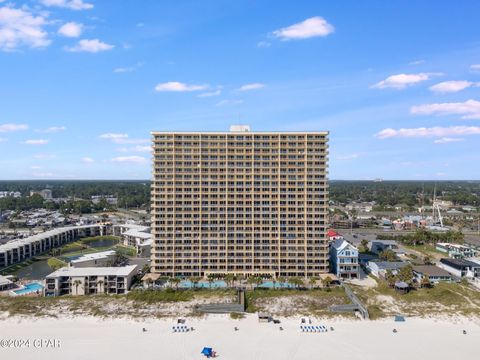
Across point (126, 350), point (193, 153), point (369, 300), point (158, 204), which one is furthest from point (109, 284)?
point (369, 300)

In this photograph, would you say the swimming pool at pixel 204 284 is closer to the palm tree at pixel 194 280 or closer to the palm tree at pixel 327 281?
the palm tree at pixel 194 280

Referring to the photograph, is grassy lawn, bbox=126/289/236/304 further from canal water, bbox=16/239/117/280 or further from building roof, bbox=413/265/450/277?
building roof, bbox=413/265/450/277

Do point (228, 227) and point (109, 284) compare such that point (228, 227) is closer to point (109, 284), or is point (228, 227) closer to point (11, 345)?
point (109, 284)

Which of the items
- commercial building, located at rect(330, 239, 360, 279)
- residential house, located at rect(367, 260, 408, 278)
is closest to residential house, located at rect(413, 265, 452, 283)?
residential house, located at rect(367, 260, 408, 278)

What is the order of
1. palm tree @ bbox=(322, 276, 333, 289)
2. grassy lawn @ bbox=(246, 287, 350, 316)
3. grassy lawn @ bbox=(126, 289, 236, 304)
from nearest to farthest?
grassy lawn @ bbox=(246, 287, 350, 316) → grassy lawn @ bbox=(126, 289, 236, 304) → palm tree @ bbox=(322, 276, 333, 289)

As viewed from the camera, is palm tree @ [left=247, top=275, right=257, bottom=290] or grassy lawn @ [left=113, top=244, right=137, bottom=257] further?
grassy lawn @ [left=113, top=244, right=137, bottom=257]

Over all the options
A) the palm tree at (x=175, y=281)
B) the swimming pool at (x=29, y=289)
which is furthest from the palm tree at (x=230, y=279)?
the swimming pool at (x=29, y=289)

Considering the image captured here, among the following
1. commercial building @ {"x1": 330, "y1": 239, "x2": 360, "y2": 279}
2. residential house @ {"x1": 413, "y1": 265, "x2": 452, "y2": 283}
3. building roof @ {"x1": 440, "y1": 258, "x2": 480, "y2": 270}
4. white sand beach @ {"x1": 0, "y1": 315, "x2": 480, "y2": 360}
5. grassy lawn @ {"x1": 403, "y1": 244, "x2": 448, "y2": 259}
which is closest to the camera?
white sand beach @ {"x1": 0, "y1": 315, "x2": 480, "y2": 360}
